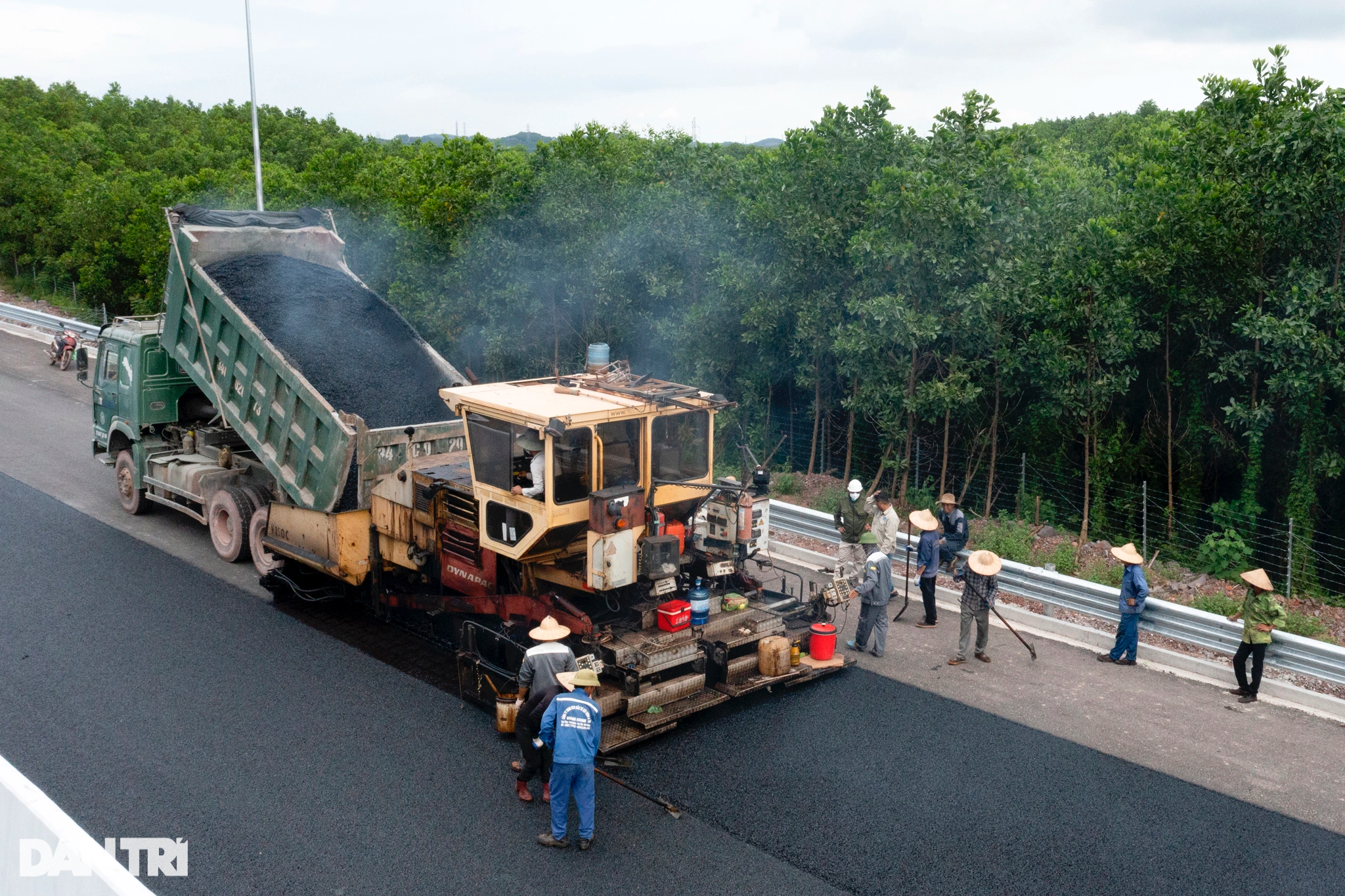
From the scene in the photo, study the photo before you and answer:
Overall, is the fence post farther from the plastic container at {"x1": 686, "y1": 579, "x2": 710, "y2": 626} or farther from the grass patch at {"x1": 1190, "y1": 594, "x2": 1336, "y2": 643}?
the plastic container at {"x1": 686, "y1": 579, "x2": 710, "y2": 626}

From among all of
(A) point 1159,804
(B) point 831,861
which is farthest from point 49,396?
(A) point 1159,804

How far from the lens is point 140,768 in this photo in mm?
7168

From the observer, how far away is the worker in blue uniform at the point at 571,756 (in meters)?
6.34

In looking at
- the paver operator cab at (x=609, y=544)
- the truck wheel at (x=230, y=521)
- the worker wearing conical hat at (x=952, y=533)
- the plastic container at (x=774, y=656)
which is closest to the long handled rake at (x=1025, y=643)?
the worker wearing conical hat at (x=952, y=533)

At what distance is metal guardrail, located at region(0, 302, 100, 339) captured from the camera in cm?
2194

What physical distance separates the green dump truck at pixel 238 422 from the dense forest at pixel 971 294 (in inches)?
155

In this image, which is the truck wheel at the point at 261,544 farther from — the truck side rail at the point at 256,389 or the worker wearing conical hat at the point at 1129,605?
the worker wearing conical hat at the point at 1129,605

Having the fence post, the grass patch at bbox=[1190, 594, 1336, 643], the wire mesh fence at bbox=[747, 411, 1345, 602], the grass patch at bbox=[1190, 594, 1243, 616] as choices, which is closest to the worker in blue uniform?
the grass patch at bbox=[1190, 594, 1336, 643]

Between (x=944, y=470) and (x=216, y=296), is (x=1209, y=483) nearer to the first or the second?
(x=944, y=470)

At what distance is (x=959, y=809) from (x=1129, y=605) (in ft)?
10.7

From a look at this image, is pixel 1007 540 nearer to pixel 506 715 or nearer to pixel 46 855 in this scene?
pixel 506 715

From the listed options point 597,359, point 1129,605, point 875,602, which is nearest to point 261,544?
point 597,359

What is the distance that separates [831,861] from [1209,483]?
968 centimetres

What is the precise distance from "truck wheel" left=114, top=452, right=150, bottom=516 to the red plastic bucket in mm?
8603
